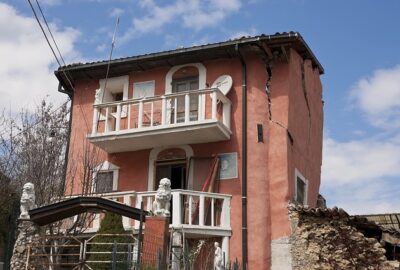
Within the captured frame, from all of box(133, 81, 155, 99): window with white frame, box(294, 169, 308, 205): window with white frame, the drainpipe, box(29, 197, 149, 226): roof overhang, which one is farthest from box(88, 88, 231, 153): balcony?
box(29, 197, 149, 226): roof overhang

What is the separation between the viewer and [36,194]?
18.3 m

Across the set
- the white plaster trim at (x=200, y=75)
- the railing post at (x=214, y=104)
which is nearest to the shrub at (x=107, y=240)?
the railing post at (x=214, y=104)

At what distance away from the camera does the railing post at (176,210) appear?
16938 millimetres

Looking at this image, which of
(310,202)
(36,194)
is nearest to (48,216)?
(36,194)

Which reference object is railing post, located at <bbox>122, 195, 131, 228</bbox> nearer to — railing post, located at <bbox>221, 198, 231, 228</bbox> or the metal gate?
the metal gate

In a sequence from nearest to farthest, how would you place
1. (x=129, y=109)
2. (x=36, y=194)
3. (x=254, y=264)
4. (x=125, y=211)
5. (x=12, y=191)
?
(x=125, y=211)
(x=254, y=264)
(x=36, y=194)
(x=129, y=109)
(x=12, y=191)

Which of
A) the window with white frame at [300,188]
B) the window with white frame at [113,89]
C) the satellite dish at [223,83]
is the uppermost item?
the window with white frame at [113,89]

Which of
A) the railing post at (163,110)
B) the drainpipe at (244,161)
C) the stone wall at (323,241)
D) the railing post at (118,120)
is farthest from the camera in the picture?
the railing post at (118,120)

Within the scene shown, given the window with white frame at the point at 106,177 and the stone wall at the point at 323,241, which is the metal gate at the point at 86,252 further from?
the stone wall at the point at 323,241

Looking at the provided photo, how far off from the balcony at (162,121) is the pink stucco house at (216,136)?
36 millimetres

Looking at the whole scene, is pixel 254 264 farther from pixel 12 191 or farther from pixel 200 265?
pixel 12 191

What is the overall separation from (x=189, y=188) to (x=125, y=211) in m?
4.66

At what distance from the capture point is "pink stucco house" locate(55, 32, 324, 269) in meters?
17.6

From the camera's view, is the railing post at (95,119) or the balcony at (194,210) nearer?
the balcony at (194,210)
